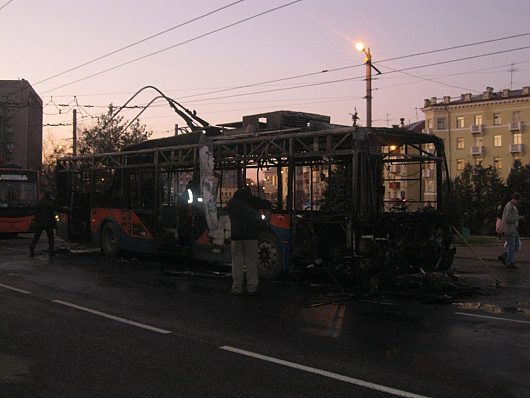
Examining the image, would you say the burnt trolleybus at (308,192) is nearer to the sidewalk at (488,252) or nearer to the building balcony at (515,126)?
the sidewalk at (488,252)

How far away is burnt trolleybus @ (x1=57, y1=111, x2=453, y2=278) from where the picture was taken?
1020cm

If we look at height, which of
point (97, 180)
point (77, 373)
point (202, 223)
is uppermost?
point (97, 180)

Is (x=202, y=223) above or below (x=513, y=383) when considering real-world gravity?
above

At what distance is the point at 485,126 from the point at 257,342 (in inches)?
3013

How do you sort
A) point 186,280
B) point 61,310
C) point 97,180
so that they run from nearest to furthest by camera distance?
1. point 61,310
2. point 186,280
3. point 97,180

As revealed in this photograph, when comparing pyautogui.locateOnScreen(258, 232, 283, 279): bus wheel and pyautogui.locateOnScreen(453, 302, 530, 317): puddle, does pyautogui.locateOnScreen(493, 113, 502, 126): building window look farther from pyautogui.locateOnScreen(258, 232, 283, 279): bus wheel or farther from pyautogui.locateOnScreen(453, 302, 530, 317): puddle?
pyautogui.locateOnScreen(453, 302, 530, 317): puddle

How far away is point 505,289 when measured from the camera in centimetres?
1052

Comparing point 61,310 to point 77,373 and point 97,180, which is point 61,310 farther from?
point 97,180

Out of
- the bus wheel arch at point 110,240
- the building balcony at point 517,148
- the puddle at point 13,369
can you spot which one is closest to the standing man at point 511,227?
the bus wheel arch at point 110,240

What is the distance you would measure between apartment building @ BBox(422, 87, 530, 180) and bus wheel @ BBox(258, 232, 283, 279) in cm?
6560

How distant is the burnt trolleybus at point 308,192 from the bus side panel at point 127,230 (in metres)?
0.07

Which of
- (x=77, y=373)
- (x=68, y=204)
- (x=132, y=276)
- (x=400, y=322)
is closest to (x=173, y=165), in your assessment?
(x=132, y=276)

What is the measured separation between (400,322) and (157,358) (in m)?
3.28

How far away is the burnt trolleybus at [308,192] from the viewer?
10195 millimetres
